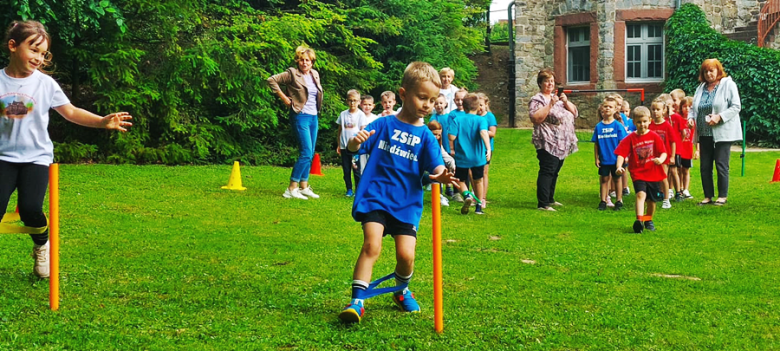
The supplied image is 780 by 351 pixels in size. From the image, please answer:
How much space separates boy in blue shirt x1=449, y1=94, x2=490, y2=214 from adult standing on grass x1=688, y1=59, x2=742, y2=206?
3.14 metres

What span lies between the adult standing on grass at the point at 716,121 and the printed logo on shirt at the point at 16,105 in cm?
909

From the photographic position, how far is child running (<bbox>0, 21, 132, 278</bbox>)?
5754 mm

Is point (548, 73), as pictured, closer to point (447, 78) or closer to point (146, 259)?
point (447, 78)

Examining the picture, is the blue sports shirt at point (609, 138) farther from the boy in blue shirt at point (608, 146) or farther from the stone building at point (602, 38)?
the stone building at point (602, 38)

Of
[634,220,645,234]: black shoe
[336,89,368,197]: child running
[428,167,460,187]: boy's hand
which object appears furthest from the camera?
[336,89,368,197]: child running

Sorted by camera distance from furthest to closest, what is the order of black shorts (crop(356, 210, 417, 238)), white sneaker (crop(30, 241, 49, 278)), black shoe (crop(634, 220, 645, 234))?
black shoe (crop(634, 220, 645, 234))
white sneaker (crop(30, 241, 49, 278))
black shorts (crop(356, 210, 417, 238))

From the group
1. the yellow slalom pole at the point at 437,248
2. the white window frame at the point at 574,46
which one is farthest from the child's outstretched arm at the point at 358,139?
the white window frame at the point at 574,46

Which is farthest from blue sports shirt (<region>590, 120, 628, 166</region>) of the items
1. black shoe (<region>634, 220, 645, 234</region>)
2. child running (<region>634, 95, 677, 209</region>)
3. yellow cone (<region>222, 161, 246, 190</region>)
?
yellow cone (<region>222, 161, 246, 190</region>)

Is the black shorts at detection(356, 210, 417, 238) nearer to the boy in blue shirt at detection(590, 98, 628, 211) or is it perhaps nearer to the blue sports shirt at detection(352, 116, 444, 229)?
the blue sports shirt at detection(352, 116, 444, 229)

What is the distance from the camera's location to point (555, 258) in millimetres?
7863

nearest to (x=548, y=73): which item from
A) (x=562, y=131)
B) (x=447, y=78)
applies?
(x=562, y=131)

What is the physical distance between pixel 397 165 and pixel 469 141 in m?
6.19

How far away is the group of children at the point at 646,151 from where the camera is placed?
10.2m

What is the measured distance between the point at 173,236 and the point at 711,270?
4.89 m
